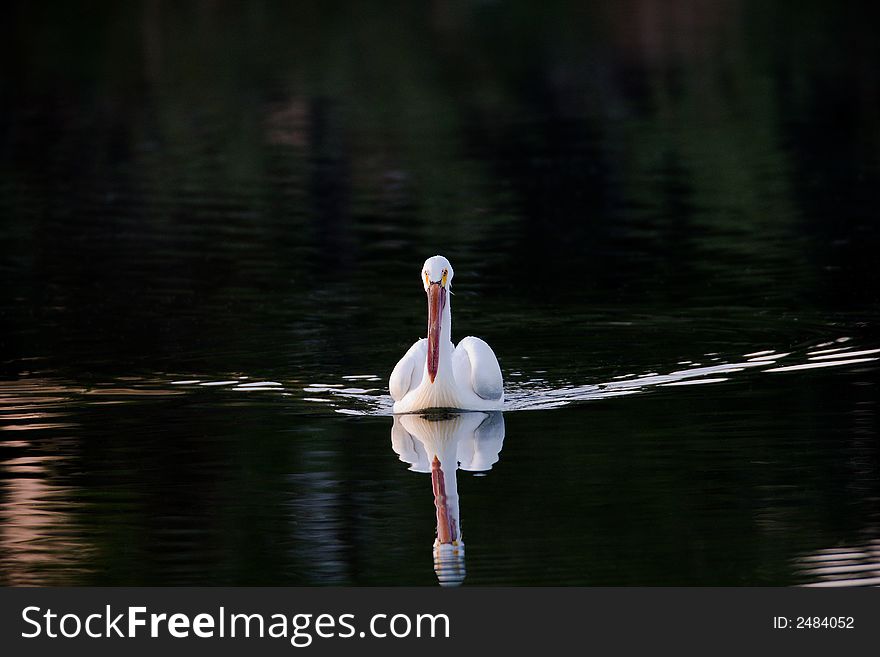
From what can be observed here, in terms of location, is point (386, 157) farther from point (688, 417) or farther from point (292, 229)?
point (688, 417)

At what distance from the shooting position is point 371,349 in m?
15.8

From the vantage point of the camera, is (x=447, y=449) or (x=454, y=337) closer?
(x=447, y=449)

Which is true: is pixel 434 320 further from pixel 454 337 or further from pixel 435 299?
pixel 454 337

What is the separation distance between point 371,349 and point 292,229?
834 centimetres

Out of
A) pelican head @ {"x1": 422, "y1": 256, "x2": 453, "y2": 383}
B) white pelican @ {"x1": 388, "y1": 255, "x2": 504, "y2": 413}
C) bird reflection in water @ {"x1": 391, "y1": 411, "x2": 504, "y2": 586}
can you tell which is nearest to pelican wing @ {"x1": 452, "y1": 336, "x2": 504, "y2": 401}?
white pelican @ {"x1": 388, "y1": 255, "x2": 504, "y2": 413}

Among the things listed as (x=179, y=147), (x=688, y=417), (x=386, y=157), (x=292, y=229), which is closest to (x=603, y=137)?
(x=386, y=157)

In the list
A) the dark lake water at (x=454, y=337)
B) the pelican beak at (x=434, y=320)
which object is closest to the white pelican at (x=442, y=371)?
the pelican beak at (x=434, y=320)

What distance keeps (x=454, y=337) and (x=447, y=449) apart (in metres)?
3.87

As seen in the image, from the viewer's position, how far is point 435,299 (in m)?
13.6

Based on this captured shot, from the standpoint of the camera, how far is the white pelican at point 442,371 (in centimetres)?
1343

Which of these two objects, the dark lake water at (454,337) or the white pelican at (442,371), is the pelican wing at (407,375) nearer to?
the white pelican at (442,371)

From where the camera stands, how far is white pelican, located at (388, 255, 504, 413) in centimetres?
1343

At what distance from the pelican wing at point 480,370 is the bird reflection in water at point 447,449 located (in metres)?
0.17

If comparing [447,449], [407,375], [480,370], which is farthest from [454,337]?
[447,449]
